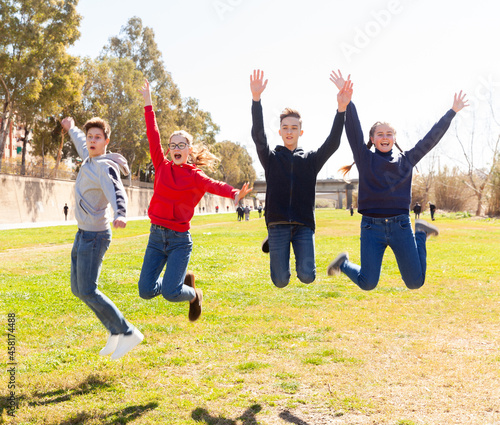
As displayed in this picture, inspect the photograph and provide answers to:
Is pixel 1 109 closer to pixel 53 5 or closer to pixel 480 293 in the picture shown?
pixel 53 5

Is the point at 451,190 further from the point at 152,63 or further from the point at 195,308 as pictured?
the point at 195,308

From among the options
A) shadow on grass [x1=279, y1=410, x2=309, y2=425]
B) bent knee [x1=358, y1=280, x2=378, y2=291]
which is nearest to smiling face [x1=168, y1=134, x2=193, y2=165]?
bent knee [x1=358, y1=280, x2=378, y2=291]

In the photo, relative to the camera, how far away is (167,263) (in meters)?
5.96

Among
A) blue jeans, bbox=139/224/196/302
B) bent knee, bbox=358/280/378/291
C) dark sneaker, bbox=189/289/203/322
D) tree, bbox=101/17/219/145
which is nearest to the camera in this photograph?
blue jeans, bbox=139/224/196/302

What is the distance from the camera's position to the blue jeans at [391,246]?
611 centimetres

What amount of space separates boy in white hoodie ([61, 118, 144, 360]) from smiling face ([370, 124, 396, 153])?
3.15 metres

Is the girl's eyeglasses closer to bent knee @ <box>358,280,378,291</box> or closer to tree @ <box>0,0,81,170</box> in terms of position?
bent knee @ <box>358,280,378,291</box>

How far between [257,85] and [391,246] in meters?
2.53

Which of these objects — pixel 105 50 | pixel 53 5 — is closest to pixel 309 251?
pixel 53 5

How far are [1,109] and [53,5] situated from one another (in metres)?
10.6

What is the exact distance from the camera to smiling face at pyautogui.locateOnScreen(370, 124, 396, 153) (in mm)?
6352

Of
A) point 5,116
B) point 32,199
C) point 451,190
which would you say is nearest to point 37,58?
point 5,116

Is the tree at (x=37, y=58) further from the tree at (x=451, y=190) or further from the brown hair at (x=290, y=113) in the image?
the tree at (x=451, y=190)

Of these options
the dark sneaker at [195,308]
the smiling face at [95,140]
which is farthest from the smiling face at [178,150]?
the dark sneaker at [195,308]
